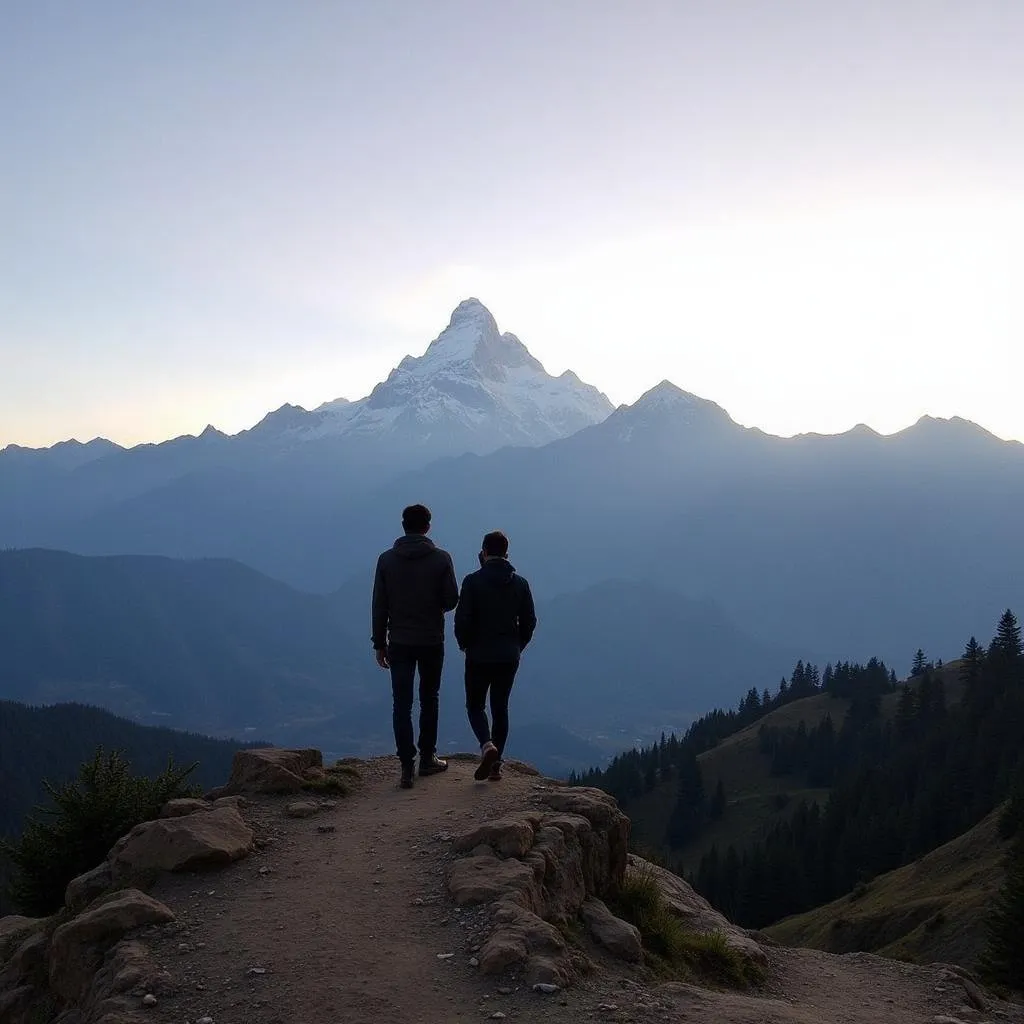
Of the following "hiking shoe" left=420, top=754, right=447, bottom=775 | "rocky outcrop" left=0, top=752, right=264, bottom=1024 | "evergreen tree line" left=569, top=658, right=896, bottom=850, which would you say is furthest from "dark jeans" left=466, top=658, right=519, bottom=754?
"evergreen tree line" left=569, top=658, right=896, bottom=850

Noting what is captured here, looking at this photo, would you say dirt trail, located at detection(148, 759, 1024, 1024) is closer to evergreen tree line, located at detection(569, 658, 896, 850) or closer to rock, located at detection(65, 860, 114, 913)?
rock, located at detection(65, 860, 114, 913)

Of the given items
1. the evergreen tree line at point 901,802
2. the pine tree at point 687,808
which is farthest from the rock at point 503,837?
the pine tree at point 687,808

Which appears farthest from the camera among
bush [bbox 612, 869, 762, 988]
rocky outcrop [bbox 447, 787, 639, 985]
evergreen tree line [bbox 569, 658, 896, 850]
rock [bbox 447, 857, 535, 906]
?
evergreen tree line [bbox 569, 658, 896, 850]

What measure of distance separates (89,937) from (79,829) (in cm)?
549

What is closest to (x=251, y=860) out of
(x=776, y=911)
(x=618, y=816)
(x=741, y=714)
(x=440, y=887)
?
(x=440, y=887)

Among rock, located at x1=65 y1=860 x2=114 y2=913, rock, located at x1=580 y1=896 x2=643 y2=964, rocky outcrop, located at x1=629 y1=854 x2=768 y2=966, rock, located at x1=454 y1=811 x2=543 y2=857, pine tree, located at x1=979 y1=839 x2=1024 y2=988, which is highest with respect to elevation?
rock, located at x1=454 y1=811 x2=543 y2=857

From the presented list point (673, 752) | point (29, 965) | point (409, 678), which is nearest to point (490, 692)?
point (409, 678)

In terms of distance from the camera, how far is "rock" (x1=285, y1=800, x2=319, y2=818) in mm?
12844

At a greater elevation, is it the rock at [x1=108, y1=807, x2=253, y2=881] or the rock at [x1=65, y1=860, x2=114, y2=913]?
the rock at [x1=108, y1=807, x2=253, y2=881]

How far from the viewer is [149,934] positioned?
888 centimetres

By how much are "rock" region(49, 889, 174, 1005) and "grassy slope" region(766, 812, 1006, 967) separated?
796 inches

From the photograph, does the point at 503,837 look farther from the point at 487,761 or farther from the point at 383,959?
the point at 487,761

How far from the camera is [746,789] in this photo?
5059 inches

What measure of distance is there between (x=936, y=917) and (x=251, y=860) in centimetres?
3603
